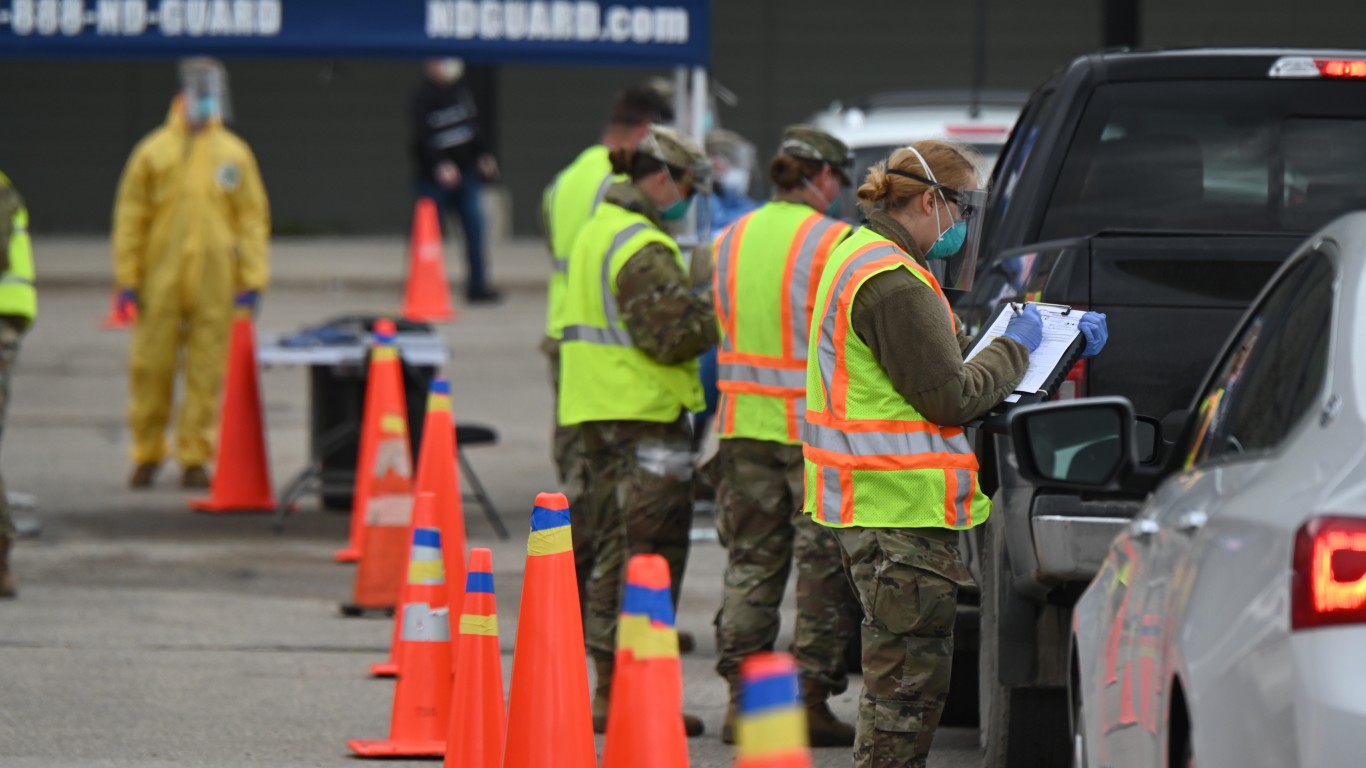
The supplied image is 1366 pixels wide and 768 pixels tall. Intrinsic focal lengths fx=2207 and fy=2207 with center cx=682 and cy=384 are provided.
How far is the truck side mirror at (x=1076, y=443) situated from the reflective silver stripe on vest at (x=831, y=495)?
3.25 feet

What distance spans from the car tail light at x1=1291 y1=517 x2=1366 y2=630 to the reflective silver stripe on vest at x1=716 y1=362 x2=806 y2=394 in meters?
3.83

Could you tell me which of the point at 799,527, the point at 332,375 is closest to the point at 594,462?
the point at 799,527

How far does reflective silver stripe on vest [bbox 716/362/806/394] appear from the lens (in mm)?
6832

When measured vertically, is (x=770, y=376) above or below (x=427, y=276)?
above

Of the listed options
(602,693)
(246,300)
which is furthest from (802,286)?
(246,300)

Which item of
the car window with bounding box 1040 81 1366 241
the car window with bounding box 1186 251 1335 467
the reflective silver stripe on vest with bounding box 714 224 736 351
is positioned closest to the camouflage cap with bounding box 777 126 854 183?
the reflective silver stripe on vest with bounding box 714 224 736 351

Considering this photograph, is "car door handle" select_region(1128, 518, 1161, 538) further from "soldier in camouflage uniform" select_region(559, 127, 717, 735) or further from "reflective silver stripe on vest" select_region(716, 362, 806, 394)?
"soldier in camouflage uniform" select_region(559, 127, 717, 735)

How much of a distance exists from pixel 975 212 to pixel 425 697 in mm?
2438

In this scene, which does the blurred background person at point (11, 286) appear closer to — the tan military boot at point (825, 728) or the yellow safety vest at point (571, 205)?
the yellow safety vest at point (571, 205)

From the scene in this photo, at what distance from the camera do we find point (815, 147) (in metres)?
6.96

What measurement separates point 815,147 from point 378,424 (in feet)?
11.2

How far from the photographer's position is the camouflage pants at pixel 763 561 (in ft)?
22.0

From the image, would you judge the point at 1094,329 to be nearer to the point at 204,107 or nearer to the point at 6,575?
the point at 6,575

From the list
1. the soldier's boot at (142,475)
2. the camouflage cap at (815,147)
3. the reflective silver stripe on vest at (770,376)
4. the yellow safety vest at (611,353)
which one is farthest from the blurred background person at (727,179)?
the reflective silver stripe on vest at (770,376)
